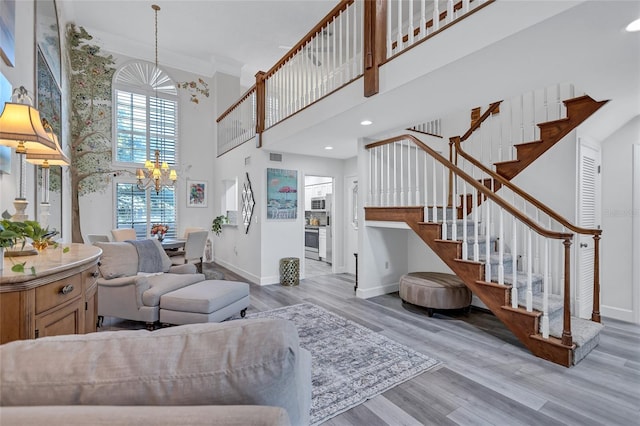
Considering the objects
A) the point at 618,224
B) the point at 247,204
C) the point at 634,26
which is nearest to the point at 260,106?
the point at 247,204

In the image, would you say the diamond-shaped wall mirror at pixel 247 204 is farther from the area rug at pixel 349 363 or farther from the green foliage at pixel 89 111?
the green foliage at pixel 89 111

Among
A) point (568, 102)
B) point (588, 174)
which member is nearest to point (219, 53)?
point (568, 102)

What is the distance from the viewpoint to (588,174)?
3553 mm

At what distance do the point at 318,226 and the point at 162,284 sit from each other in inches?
192

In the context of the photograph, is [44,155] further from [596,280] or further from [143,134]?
[143,134]

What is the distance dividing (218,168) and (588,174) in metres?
6.66

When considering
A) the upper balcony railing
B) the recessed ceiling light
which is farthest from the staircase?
the recessed ceiling light

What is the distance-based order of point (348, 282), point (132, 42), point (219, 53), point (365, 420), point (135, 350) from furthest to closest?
point (219, 53) → point (132, 42) → point (348, 282) → point (365, 420) → point (135, 350)

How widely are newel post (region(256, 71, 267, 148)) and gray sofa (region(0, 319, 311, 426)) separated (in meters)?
4.62

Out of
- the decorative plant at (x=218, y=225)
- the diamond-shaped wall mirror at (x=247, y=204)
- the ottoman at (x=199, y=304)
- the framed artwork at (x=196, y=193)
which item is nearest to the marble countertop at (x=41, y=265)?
the ottoman at (x=199, y=304)

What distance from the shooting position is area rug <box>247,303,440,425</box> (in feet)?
6.60

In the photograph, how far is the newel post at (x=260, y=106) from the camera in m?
5.07

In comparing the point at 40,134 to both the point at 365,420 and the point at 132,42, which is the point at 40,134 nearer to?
the point at 365,420

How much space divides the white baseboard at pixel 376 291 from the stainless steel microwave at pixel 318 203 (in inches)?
142
